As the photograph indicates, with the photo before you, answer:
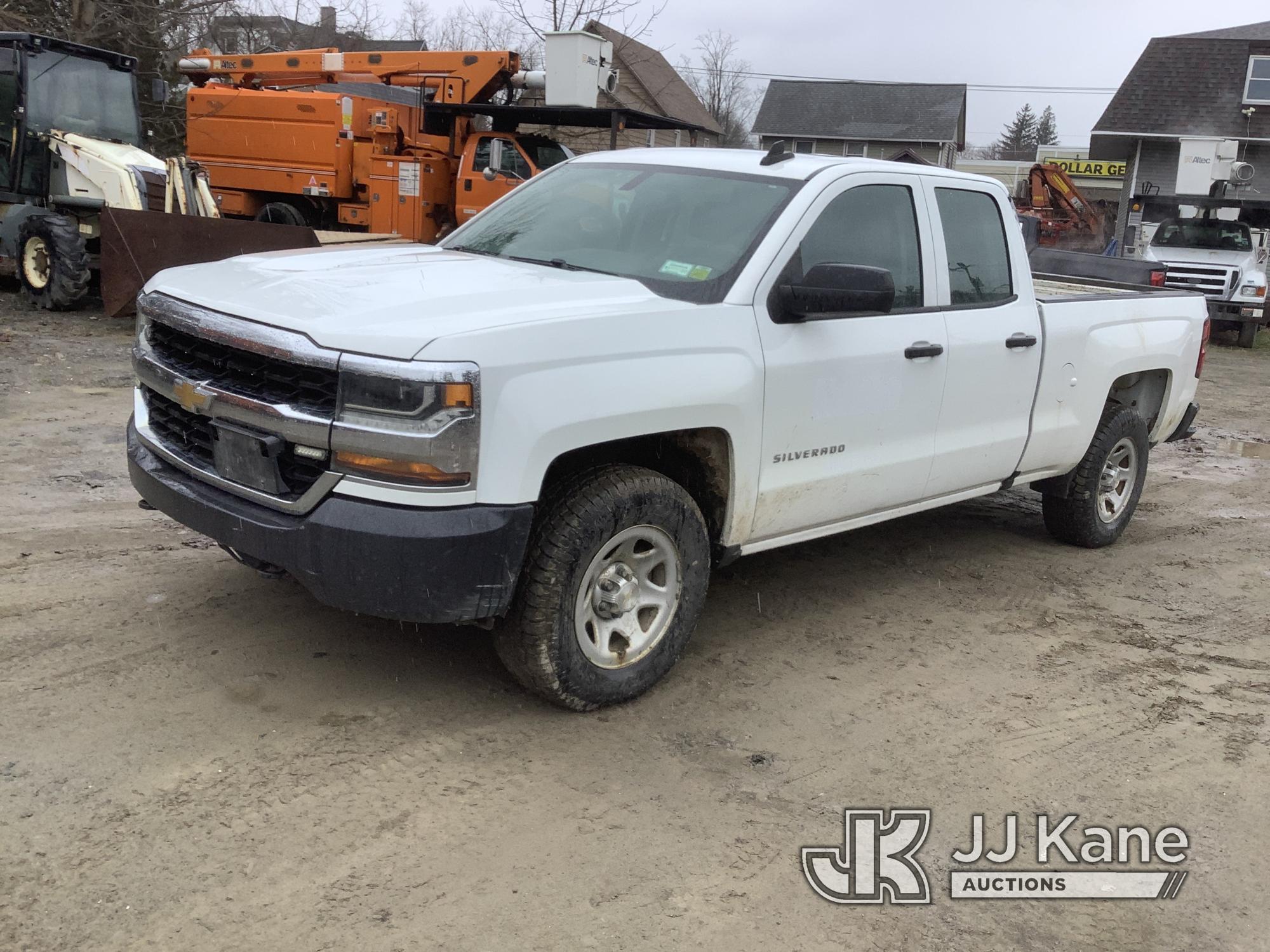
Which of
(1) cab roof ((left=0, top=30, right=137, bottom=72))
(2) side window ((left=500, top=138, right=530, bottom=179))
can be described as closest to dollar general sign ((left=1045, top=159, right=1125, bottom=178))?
(2) side window ((left=500, top=138, right=530, bottom=179))

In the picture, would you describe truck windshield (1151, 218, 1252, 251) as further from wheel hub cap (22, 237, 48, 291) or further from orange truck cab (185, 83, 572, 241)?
wheel hub cap (22, 237, 48, 291)

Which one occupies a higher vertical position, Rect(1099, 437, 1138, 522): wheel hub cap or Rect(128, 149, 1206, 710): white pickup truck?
Rect(128, 149, 1206, 710): white pickup truck

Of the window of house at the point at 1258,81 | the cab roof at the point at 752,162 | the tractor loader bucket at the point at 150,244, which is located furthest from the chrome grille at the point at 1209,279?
the cab roof at the point at 752,162

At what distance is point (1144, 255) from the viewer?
2119cm

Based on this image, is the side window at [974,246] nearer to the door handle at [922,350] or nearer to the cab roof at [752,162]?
the cab roof at [752,162]

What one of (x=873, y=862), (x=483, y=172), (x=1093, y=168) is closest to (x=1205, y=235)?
(x=483, y=172)

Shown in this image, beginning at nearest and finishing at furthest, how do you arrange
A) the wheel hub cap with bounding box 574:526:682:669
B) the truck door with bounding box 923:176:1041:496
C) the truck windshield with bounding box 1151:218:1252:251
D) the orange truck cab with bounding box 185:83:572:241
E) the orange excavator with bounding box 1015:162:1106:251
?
the wheel hub cap with bounding box 574:526:682:669 → the truck door with bounding box 923:176:1041:496 → the orange truck cab with bounding box 185:83:572:241 → the truck windshield with bounding box 1151:218:1252:251 → the orange excavator with bounding box 1015:162:1106:251

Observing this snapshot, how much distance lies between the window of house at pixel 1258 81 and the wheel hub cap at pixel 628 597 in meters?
32.5

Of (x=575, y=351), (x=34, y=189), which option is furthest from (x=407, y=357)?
(x=34, y=189)

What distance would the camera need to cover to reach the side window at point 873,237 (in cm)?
451

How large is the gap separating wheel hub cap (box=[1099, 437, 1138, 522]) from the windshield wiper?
11.4 feet

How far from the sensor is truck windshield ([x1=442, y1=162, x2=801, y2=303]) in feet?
14.1

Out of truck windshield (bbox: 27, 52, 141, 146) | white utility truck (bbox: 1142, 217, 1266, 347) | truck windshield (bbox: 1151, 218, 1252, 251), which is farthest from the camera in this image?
truck windshield (bbox: 1151, 218, 1252, 251)

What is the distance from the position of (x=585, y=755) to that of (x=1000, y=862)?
1.31 metres
